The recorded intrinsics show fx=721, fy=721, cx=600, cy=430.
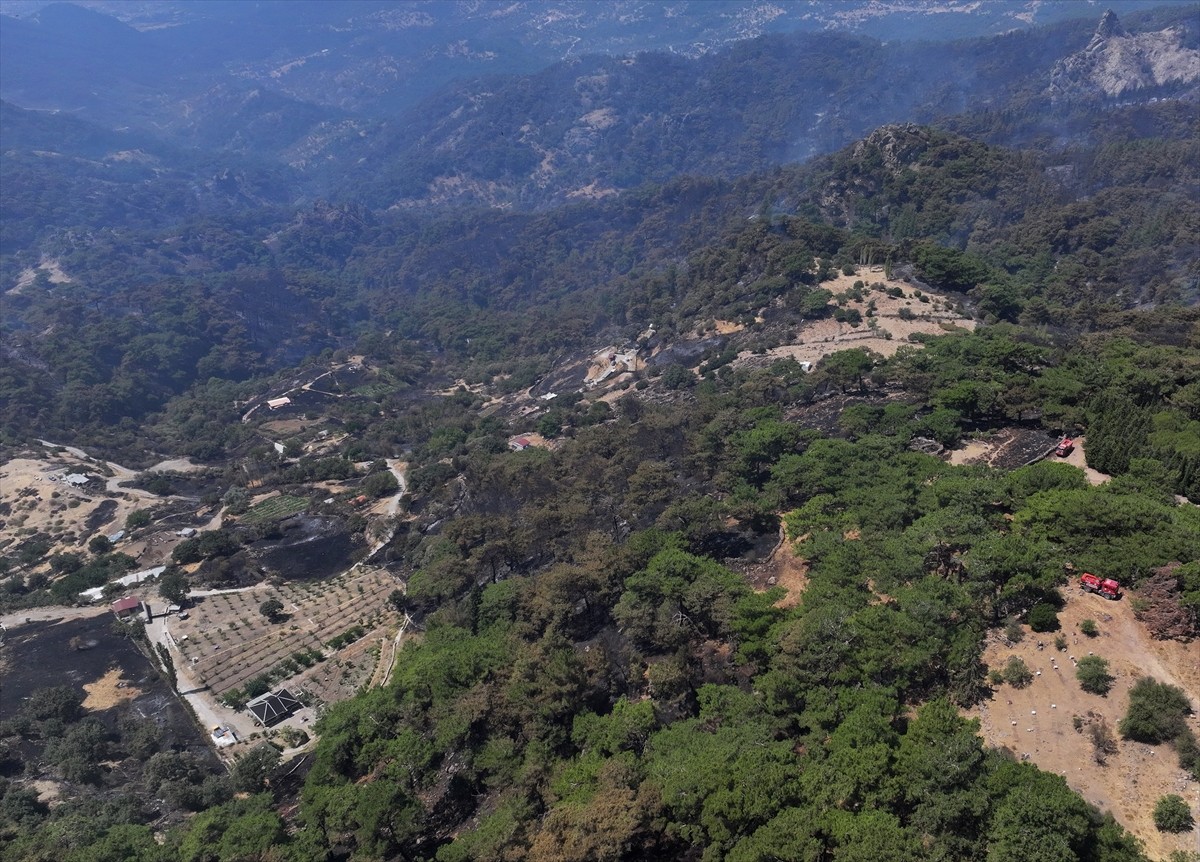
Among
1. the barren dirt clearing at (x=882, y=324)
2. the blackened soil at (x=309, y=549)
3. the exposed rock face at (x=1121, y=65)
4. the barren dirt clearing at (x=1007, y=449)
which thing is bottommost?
the blackened soil at (x=309, y=549)

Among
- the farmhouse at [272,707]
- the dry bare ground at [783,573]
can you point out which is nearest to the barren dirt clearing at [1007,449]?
the dry bare ground at [783,573]

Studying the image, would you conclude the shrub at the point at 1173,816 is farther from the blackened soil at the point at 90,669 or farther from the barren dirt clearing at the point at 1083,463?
the blackened soil at the point at 90,669

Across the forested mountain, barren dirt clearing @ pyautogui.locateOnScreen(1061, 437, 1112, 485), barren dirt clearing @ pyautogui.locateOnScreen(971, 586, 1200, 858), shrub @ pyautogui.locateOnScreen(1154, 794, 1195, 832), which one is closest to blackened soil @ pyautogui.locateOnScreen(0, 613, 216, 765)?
the forested mountain

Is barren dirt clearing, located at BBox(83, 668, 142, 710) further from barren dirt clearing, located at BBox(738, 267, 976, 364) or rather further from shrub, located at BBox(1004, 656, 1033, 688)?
barren dirt clearing, located at BBox(738, 267, 976, 364)

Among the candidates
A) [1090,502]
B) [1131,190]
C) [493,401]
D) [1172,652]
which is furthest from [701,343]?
[1131,190]

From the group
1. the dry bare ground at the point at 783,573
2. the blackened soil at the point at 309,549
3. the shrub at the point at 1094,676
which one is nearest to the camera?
the shrub at the point at 1094,676
